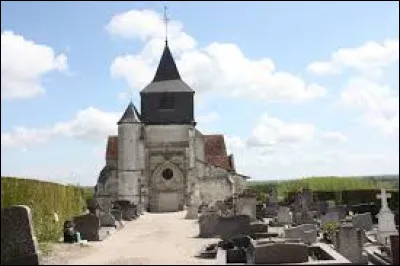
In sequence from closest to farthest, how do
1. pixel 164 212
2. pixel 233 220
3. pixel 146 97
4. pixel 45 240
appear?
pixel 45 240 → pixel 233 220 → pixel 164 212 → pixel 146 97

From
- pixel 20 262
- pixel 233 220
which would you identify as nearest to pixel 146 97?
pixel 233 220

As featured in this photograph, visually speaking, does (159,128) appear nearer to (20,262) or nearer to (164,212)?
(164,212)

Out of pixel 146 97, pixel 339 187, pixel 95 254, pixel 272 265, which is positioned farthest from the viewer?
pixel 146 97

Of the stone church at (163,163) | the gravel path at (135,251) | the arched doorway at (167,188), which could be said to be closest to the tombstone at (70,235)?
the gravel path at (135,251)

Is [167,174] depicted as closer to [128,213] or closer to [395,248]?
Result: [128,213]

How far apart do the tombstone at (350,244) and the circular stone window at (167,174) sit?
1215 inches

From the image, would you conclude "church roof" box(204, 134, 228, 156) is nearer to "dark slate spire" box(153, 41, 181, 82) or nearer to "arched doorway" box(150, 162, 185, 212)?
"arched doorway" box(150, 162, 185, 212)

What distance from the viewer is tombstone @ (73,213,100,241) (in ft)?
63.7

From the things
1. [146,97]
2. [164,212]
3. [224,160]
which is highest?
[146,97]

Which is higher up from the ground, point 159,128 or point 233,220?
point 159,128

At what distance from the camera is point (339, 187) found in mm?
39844

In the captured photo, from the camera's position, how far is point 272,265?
11.2m

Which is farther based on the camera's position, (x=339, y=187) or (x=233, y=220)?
(x=339, y=187)

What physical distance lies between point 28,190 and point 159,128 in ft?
91.3
